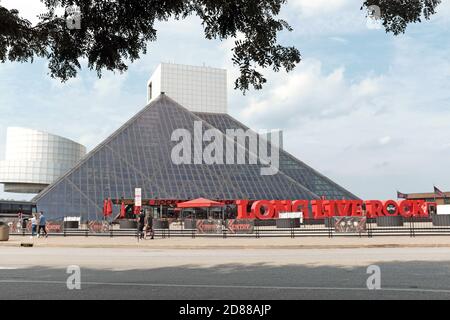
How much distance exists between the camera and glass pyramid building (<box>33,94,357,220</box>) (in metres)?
50.1

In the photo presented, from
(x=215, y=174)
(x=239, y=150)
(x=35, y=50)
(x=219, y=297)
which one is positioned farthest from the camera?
(x=239, y=150)

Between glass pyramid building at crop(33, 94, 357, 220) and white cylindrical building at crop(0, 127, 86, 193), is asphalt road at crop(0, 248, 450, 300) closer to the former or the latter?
glass pyramid building at crop(33, 94, 357, 220)

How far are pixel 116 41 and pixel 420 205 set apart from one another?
39706 millimetres

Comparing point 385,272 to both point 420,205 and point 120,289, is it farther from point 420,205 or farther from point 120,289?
point 420,205

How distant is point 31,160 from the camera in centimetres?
11931

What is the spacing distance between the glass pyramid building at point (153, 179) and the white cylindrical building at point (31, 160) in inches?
2321

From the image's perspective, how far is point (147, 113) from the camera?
241 ft

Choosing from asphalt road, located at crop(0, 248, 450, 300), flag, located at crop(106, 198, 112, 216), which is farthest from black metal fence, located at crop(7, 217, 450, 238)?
asphalt road, located at crop(0, 248, 450, 300)

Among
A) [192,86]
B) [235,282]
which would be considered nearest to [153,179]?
[192,86]

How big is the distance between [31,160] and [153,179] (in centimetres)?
7565

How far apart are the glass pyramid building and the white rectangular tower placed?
24.0 meters

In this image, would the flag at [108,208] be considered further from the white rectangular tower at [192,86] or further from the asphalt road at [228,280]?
the white rectangular tower at [192,86]

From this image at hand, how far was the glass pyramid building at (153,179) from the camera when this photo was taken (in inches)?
1971
